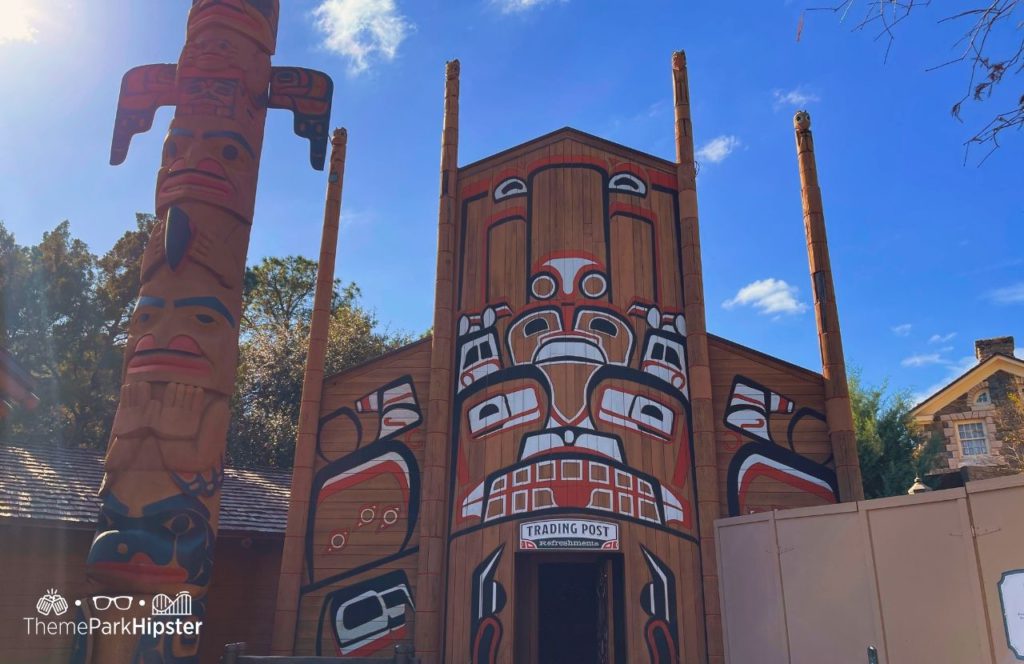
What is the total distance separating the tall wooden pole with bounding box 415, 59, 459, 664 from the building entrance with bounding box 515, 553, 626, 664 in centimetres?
120

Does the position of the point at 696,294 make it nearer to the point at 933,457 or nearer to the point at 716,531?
the point at 716,531

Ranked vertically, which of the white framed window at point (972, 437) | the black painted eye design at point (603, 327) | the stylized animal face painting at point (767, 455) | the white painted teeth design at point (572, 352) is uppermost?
the white framed window at point (972, 437)

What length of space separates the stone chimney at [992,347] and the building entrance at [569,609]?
19085mm

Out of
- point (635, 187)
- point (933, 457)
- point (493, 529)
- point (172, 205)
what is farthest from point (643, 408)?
point (933, 457)

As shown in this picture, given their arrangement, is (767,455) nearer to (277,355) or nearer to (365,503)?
(365,503)

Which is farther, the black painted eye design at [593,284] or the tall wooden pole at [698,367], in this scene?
the black painted eye design at [593,284]

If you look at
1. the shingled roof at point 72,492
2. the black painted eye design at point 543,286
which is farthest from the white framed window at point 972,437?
the shingled roof at point 72,492

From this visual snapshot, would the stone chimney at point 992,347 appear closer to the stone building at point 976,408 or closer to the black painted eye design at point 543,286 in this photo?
the stone building at point 976,408

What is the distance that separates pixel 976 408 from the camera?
2362 centimetres

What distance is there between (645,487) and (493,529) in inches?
87.3

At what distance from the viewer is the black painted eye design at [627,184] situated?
11914 millimetres

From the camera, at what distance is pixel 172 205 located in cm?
920

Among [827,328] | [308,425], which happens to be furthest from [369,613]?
[827,328]

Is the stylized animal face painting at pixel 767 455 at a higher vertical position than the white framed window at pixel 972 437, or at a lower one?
lower
